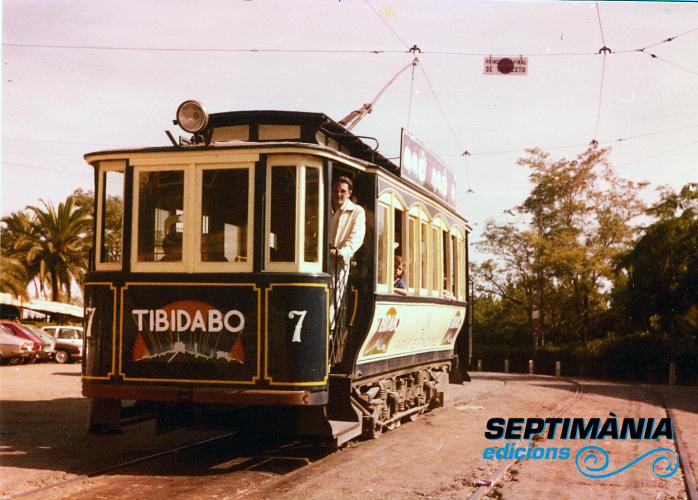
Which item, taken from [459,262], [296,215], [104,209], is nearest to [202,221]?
[296,215]

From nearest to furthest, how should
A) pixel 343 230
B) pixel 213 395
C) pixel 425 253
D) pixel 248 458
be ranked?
pixel 213 395, pixel 343 230, pixel 248 458, pixel 425 253

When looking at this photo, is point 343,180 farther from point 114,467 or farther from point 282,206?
point 114,467

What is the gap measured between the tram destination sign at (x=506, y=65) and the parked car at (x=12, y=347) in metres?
21.5

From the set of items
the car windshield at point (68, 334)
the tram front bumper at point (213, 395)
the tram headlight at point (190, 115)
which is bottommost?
the tram front bumper at point (213, 395)

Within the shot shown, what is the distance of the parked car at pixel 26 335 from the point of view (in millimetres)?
27969

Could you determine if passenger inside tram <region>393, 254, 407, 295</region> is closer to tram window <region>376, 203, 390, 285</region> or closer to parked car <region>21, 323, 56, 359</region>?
tram window <region>376, 203, 390, 285</region>

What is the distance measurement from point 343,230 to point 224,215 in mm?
1255

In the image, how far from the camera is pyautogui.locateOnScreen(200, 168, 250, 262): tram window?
27.5 feet

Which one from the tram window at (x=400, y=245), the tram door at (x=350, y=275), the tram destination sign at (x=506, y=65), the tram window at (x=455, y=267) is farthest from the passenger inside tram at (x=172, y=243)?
the tram window at (x=455, y=267)

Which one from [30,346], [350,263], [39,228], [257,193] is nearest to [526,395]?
[350,263]

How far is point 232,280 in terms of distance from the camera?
8172mm

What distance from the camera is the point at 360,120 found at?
43.7 feet

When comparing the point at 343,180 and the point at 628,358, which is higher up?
the point at 343,180

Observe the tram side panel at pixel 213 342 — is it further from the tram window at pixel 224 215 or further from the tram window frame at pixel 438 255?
the tram window frame at pixel 438 255
